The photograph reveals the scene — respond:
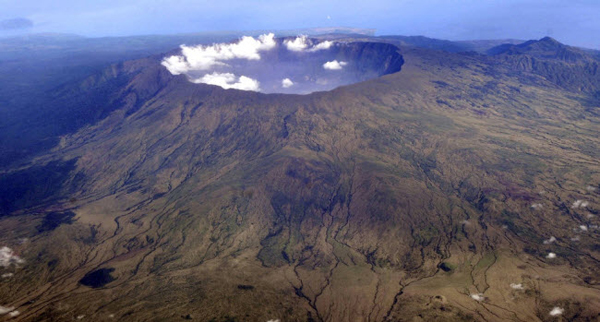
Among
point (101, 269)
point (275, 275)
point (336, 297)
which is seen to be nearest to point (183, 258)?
point (101, 269)

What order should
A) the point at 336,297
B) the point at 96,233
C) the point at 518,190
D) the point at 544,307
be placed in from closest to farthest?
the point at 544,307
the point at 336,297
the point at 96,233
the point at 518,190

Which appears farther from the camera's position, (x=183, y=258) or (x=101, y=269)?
(x=183, y=258)

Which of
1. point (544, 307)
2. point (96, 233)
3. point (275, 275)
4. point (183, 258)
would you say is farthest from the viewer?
point (96, 233)

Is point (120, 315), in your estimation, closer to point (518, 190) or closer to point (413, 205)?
point (413, 205)

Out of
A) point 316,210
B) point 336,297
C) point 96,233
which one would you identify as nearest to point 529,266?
point 336,297

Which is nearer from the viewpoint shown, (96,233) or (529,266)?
(529,266)

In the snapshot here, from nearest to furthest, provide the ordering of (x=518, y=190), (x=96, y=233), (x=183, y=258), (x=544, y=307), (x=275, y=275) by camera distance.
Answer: (x=544, y=307)
(x=275, y=275)
(x=183, y=258)
(x=96, y=233)
(x=518, y=190)

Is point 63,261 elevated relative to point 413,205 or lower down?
lower down

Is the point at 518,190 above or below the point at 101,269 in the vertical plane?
above

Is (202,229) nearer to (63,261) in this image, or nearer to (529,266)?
A: (63,261)
